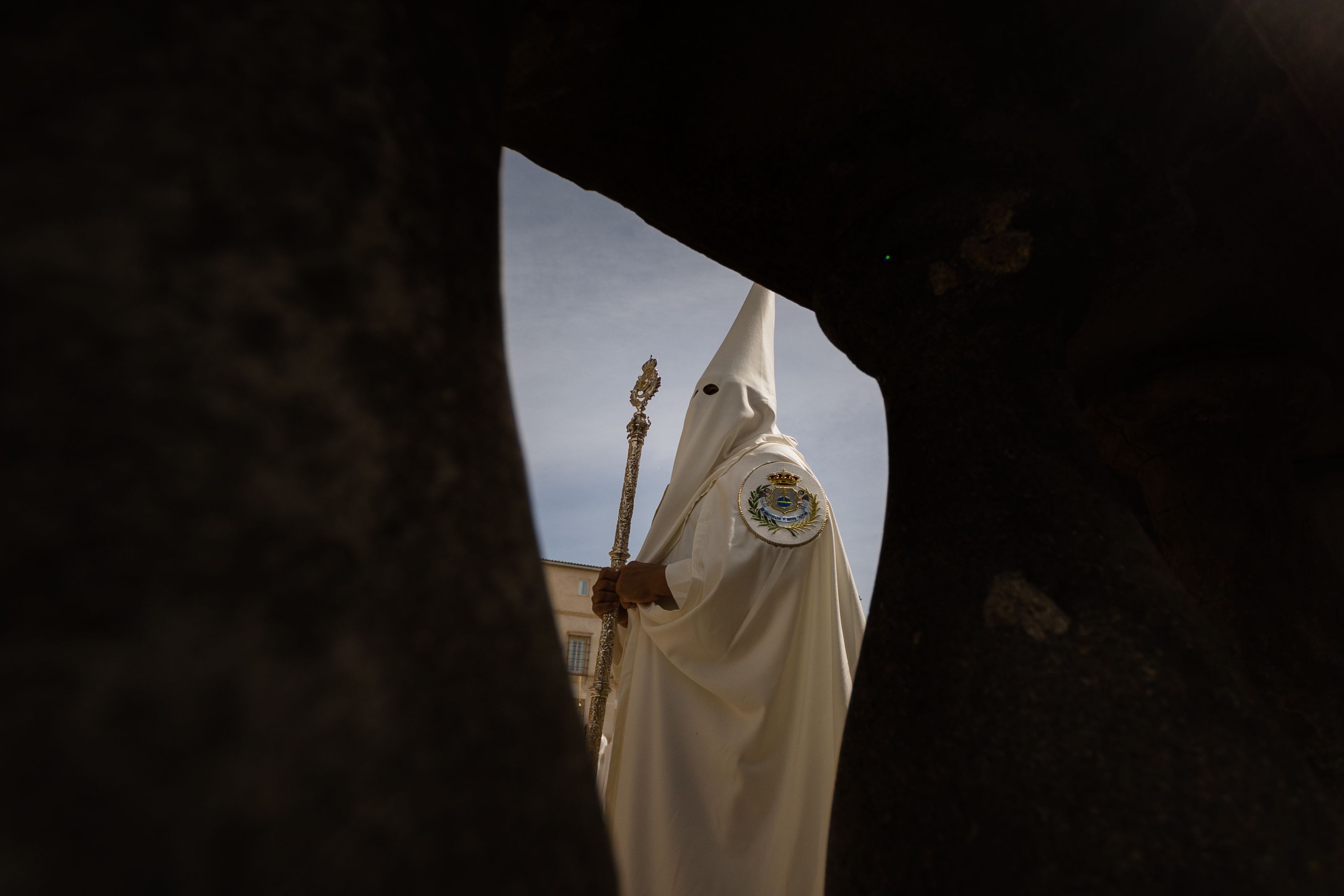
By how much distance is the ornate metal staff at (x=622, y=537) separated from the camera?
3.63m

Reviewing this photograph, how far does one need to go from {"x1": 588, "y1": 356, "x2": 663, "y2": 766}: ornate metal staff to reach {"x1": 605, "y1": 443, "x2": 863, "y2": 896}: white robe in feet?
1.01

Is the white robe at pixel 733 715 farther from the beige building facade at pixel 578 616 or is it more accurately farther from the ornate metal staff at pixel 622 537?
the beige building facade at pixel 578 616

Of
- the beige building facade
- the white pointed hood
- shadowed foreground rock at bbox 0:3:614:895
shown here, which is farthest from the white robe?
the beige building facade

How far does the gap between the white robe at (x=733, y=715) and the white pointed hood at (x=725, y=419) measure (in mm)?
271

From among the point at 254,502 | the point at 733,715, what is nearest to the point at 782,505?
the point at 733,715

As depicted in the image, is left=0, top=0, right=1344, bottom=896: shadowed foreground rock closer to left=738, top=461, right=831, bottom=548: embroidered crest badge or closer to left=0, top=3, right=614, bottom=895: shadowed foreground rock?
left=0, top=3, right=614, bottom=895: shadowed foreground rock

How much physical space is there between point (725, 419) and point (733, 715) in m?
1.49

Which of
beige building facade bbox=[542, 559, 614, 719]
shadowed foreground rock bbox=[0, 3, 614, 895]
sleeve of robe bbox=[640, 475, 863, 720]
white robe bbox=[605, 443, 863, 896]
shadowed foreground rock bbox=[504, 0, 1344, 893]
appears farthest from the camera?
beige building facade bbox=[542, 559, 614, 719]

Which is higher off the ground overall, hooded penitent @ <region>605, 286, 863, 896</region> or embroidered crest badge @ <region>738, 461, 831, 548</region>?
embroidered crest badge @ <region>738, 461, 831, 548</region>

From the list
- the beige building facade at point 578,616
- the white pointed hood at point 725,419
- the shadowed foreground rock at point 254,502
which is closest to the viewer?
the shadowed foreground rock at point 254,502

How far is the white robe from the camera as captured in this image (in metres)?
2.43

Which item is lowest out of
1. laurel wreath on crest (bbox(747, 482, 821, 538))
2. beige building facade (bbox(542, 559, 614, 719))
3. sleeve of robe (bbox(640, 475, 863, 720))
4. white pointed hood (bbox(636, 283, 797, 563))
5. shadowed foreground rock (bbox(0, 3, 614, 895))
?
shadowed foreground rock (bbox(0, 3, 614, 895))

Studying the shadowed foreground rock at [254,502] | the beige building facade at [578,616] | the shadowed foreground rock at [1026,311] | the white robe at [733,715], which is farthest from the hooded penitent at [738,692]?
the beige building facade at [578,616]

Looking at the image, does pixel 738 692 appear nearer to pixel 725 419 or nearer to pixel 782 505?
pixel 782 505
